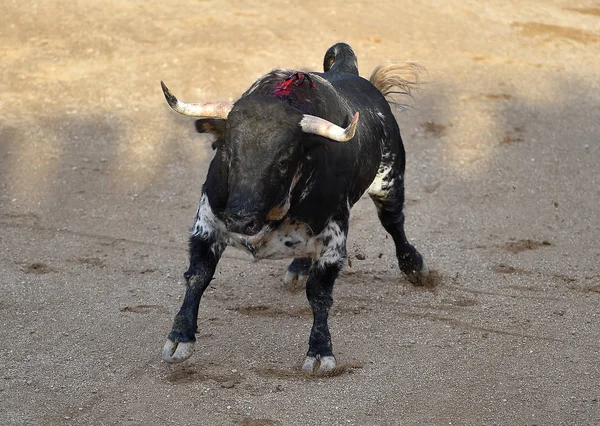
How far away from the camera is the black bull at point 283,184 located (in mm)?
5133

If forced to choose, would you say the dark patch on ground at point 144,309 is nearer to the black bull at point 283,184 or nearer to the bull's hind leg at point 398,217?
the black bull at point 283,184

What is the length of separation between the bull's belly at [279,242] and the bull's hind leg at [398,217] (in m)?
1.43

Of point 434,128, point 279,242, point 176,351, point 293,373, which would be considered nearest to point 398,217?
point 279,242

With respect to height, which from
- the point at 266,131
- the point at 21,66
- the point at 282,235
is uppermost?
the point at 266,131

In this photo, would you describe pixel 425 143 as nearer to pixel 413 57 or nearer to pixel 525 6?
pixel 413 57

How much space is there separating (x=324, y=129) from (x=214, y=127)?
0.63 meters

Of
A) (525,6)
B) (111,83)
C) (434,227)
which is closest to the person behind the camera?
(434,227)

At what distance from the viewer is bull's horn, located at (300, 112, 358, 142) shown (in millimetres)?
5109

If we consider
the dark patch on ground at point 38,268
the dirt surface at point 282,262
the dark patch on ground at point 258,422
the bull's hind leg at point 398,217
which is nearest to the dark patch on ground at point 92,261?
the dirt surface at point 282,262

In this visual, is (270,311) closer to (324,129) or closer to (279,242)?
(279,242)

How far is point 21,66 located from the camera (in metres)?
10.7

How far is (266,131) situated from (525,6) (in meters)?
9.00

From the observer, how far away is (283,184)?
5238 mm

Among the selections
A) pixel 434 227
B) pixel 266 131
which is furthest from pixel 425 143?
pixel 266 131
